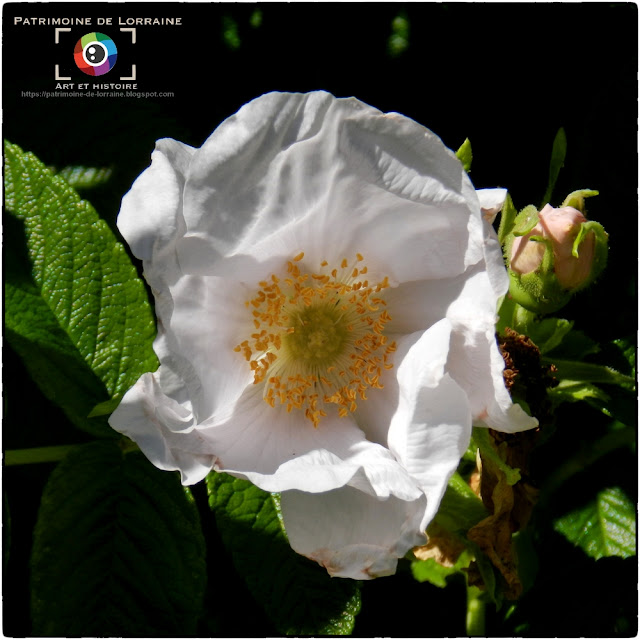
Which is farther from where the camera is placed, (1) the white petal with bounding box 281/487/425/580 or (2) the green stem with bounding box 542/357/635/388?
(2) the green stem with bounding box 542/357/635/388

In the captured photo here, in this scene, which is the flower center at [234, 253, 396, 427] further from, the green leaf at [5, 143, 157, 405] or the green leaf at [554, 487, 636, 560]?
the green leaf at [554, 487, 636, 560]

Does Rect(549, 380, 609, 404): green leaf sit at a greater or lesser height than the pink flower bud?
lesser

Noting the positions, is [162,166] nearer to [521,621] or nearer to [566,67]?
[566,67]

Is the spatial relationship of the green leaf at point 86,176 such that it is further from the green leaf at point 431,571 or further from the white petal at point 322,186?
the green leaf at point 431,571

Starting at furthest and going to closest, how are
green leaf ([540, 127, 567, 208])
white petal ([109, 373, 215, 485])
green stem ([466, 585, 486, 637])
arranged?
green stem ([466, 585, 486, 637])
green leaf ([540, 127, 567, 208])
white petal ([109, 373, 215, 485])

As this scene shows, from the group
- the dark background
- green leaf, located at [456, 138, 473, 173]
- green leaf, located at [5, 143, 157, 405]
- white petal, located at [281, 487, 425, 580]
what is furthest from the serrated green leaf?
green leaf, located at [456, 138, 473, 173]

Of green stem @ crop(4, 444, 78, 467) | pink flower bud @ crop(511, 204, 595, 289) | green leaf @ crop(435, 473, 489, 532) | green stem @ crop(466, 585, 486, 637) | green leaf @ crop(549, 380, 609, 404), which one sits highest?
pink flower bud @ crop(511, 204, 595, 289)

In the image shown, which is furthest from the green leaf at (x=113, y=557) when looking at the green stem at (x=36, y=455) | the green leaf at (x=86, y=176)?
the green leaf at (x=86, y=176)
